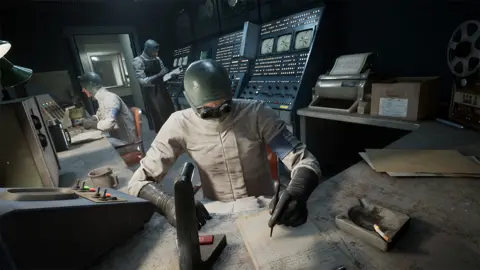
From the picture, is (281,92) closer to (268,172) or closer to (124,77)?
(268,172)

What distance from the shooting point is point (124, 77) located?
10023mm

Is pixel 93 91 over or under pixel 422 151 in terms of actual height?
over

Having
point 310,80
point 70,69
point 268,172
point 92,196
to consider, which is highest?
point 70,69

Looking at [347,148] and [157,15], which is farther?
[157,15]

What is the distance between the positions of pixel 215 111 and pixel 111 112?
7.39ft

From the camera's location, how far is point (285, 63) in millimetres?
2553

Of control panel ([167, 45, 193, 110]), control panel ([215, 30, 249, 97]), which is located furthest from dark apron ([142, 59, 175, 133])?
control panel ([215, 30, 249, 97])

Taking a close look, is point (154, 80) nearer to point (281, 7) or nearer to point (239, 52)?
point (239, 52)

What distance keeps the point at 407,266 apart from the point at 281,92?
81.3 inches

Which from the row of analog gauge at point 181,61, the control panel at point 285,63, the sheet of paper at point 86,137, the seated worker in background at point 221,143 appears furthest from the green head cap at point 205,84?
the row of analog gauge at point 181,61

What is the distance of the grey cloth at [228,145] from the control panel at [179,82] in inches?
114

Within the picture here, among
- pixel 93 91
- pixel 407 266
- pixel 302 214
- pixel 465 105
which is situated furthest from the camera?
pixel 93 91

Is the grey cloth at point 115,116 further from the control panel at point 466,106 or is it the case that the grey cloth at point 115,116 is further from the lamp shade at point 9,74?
the control panel at point 466,106

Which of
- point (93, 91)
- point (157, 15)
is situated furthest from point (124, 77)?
point (93, 91)
